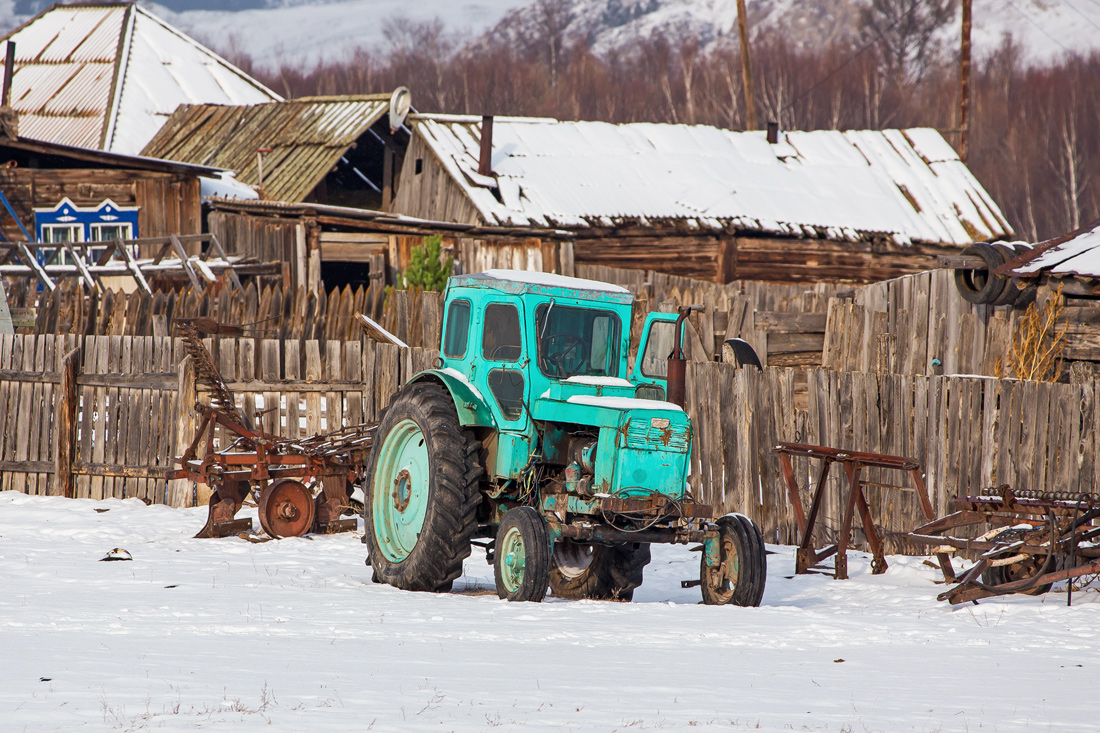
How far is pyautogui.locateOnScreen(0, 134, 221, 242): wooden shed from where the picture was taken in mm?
23625

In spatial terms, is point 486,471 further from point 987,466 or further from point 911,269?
point 911,269

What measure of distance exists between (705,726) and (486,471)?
384 centimetres

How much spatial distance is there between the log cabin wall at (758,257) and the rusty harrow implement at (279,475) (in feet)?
48.6

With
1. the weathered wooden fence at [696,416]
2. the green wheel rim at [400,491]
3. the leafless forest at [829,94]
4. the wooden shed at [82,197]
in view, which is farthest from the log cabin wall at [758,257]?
the leafless forest at [829,94]

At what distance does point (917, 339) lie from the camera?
39.7 feet

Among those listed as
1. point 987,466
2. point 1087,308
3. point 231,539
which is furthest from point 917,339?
point 231,539

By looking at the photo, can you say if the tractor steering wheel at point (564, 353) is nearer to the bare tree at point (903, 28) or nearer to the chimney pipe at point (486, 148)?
the chimney pipe at point (486, 148)

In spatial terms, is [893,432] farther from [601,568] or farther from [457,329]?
[457,329]

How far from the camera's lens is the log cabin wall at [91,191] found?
23609 mm

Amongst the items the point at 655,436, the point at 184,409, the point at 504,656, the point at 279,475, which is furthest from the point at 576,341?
the point at 184,409

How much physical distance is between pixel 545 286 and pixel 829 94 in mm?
71132

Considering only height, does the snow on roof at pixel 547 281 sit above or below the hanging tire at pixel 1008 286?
below

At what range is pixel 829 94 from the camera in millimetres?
75688

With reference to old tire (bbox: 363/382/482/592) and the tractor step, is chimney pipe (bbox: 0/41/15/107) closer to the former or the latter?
the tractor step
